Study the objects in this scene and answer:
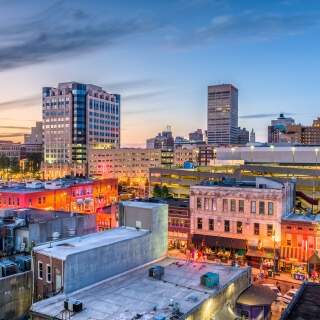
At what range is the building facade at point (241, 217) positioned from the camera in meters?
53.4

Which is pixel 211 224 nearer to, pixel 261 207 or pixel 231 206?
pixel 231 206

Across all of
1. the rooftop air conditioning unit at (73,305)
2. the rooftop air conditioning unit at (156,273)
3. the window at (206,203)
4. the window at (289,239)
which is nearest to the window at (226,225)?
the window at (206,203)

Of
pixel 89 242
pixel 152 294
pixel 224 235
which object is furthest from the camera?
pixel 224 235

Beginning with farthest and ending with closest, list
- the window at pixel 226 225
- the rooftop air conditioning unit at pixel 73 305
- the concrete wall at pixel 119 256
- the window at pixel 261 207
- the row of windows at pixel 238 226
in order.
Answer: the window at pixel 226 225 → the window at pixel 261 207 → the row of windows at pixel 238 226 → the concrete wall at pixel 119 256 → the rooftop air conditioning unit at pixel 73 305

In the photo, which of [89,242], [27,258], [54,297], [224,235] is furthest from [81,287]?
[224,235]

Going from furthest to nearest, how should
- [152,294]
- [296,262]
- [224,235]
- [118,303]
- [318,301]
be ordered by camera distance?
1. [224,235]
2. [296,262]
3. [152,294]
4. [118,303]
5. [318,301]

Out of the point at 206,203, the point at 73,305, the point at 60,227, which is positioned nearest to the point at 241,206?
the point at 206,203

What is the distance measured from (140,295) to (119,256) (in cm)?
528

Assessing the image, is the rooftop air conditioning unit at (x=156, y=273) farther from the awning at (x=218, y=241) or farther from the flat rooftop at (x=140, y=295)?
the awning at (x=218, y=241)

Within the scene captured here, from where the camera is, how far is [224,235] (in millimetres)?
56875

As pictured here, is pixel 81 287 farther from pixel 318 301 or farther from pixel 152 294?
pixel 318 301

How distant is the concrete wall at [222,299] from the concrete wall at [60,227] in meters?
21.1

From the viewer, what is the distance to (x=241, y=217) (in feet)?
183

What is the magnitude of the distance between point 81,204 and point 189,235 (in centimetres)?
3532
